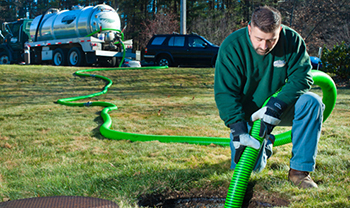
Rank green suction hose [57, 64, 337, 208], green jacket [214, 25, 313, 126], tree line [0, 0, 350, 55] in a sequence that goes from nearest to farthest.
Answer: green suction hose [57, 64, 337, 208] → green jacket [214, 25, 313, 126] → tree line [0, 0, 350, 55]

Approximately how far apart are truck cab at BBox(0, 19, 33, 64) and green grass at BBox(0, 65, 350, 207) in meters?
12.1

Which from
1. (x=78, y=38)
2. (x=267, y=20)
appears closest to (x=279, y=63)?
(x=267, y=20)

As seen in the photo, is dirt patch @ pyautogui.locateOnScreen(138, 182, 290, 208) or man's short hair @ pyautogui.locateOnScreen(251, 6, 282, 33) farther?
dirt patch @ pyautogui.locateOnScreen(138, 182, 290, 208)

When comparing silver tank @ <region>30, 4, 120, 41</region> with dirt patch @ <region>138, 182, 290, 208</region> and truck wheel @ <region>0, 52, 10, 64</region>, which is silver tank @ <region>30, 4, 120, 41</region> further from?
dirt patch @ <region>138, 182, 290, 208</region>

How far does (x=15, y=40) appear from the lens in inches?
652

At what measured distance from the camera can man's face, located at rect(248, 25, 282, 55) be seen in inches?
73.9

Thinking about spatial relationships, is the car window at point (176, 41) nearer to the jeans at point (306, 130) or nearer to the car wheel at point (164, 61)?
the car wheel at point (164, 61)

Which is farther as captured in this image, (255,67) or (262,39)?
(255,67)

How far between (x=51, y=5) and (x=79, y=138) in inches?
1792

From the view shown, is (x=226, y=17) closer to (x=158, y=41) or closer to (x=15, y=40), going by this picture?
(x=158, y=41)

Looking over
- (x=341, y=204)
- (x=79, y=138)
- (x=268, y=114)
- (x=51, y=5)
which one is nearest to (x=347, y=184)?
(x=341, y=204)

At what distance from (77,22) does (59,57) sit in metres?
2.13

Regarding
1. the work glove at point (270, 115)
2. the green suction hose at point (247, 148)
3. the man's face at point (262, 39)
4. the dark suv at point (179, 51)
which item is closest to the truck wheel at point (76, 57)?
the dark suv at point (179, 51)

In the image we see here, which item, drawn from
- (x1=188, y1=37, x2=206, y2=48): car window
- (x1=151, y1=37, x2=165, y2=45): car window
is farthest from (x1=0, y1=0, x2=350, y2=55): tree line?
(x1=151, y1=37, x2=165, y2=45): car window
